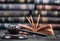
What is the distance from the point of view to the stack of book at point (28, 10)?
2207mm

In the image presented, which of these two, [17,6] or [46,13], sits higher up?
[17,6]

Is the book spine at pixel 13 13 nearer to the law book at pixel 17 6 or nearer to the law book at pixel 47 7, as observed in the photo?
the law book at pixel 17 6

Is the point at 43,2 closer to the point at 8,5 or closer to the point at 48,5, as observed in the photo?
the point at 48,5

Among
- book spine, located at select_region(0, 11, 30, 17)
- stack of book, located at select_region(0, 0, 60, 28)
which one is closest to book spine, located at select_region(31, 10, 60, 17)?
stack of book, located at select_region(0, 0, 60, 28)

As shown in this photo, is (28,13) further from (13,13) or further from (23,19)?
(13,13)

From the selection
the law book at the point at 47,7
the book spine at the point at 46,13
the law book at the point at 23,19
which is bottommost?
the law book at the point at 23,19

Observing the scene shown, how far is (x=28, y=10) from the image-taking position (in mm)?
2215

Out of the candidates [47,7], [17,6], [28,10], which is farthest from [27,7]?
[47,7]

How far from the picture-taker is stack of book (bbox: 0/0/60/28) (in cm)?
221

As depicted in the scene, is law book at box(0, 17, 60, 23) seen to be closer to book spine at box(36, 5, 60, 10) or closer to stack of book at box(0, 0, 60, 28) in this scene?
stack of book at box(0, 0, 60, 28)

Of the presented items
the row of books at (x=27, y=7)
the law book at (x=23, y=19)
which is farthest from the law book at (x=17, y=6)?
the law book at (x=23, y=19)

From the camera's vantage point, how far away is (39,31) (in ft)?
4.26

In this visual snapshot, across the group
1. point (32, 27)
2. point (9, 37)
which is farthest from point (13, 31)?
point (32, 27)

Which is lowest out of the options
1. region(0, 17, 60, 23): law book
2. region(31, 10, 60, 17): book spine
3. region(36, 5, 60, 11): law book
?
region(0, 17, 60, 23): law book
